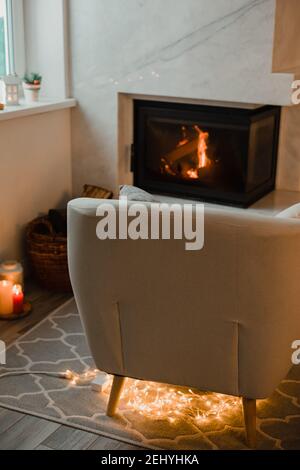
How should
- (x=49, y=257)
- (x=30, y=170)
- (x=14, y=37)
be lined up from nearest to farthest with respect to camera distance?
(x=49, y=257) → (x=30, y=170) → (x=14, y=37)

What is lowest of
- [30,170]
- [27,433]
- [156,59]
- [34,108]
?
[27,433]

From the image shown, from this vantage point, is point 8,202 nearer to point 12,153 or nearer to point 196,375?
point 12,153

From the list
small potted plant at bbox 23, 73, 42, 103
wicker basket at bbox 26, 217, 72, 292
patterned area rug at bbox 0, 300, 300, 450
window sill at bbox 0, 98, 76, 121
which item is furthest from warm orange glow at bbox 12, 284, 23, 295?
small potted plant at bbox 23, 73, 42, 103

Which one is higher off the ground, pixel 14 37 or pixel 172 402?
pixel 14 37

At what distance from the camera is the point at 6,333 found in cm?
312

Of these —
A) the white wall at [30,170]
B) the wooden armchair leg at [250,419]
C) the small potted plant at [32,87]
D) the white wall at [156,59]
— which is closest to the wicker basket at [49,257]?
the white wall at [30,170]

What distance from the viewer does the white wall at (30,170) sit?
11.4 ft

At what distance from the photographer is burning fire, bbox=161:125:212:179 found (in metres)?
A: 3.79

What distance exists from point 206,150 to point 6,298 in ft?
4.47

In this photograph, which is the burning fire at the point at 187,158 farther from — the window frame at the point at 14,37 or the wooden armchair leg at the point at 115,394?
the wooden armchair leg at the point at 115,394

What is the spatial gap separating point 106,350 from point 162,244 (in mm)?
488

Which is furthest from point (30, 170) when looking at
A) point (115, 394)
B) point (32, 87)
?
point (115, 394)

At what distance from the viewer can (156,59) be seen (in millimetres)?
3547

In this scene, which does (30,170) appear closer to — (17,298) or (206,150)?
(17,298)
